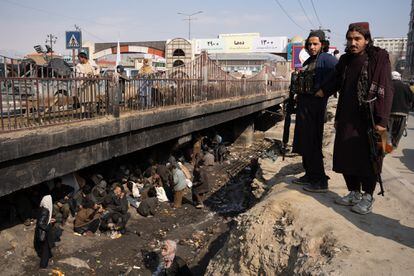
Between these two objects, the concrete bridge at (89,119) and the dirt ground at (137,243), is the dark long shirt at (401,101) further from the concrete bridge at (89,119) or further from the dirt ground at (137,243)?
the concrete bridge at (89,119)

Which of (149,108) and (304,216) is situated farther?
(149,108)

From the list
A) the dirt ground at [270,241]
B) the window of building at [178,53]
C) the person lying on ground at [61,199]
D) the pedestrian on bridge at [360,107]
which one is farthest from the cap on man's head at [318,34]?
the window of building at [178,53]

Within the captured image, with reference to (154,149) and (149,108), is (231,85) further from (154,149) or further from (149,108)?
(149,108)

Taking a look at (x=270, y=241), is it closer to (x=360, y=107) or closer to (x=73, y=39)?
(x=360, y=107)

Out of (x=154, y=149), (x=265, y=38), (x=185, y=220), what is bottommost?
(x=185, y=220)

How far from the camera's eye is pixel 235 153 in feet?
56.3

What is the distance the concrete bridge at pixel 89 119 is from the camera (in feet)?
17.0

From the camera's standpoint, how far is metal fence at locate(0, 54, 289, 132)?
5406 millimetres

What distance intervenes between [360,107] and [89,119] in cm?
471

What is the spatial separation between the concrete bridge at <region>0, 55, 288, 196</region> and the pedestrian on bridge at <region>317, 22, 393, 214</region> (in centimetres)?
404

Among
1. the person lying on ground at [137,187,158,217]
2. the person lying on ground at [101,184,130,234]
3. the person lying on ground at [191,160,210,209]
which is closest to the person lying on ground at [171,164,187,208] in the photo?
the person lying on ground at [191,160,210,209]

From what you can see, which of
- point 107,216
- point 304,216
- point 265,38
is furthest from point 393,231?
point 265,38

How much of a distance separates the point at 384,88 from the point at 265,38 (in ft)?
177

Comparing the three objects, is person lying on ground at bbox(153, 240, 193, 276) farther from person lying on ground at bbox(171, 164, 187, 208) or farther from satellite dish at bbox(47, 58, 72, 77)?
person lying on ground at bbox(171, 164, 187, 208)
